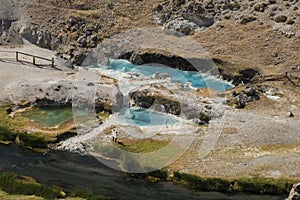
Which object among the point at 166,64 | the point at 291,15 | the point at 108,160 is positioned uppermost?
the point at 291,15

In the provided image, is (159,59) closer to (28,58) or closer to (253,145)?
(28,58)

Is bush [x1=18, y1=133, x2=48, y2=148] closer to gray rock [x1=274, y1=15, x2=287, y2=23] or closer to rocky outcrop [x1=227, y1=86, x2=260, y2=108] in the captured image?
rocky outcrop [x1=227, y1=86, x2=260, y2=108]

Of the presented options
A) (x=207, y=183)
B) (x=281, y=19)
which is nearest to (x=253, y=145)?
(x=207, y=183)

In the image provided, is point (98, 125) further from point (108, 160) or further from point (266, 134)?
point (266, 134)

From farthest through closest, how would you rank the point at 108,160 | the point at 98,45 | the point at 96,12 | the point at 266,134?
the point at 96,12 → the point at 98,45 → the point at 266,134 → the point at 108,160

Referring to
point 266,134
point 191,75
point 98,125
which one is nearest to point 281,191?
point 266,134

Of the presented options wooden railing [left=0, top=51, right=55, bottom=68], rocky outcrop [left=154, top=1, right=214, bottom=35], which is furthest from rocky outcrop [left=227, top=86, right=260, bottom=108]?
wooden railing [left=0, top=51, right=55, bottom=68]

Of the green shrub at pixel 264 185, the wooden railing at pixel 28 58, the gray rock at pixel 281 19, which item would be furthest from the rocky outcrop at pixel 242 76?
the green shrub at pixel 264 185
